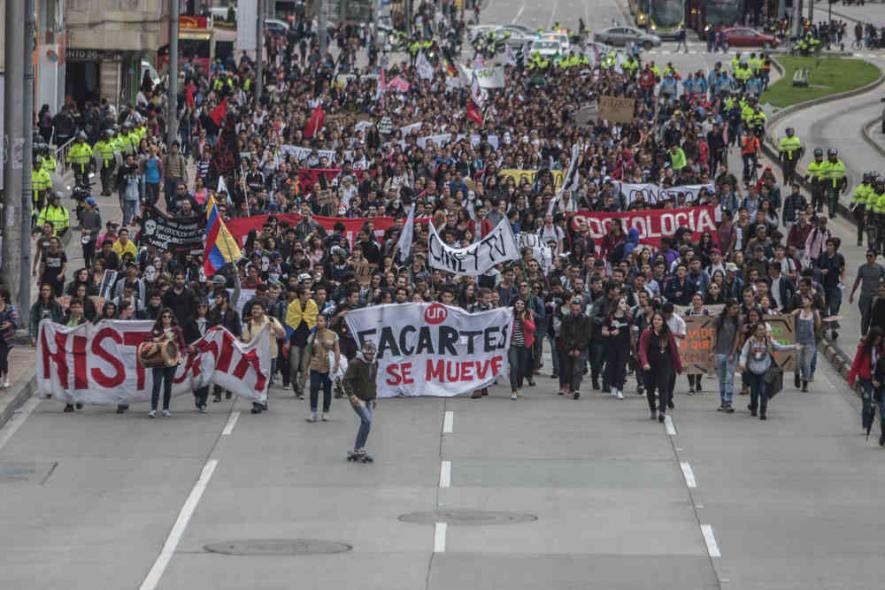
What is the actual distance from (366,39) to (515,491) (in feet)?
255

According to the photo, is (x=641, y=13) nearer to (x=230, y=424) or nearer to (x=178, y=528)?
(x=230, y=424)

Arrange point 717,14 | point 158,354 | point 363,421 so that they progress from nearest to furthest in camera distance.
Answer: point 363,421 < point 158,354 < point 717,14

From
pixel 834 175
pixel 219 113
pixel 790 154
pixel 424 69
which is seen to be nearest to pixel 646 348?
pixel 834 175

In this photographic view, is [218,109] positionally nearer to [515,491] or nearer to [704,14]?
[515,491]

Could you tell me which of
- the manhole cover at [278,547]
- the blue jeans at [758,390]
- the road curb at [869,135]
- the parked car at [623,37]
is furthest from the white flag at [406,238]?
the parked car at [623,37]

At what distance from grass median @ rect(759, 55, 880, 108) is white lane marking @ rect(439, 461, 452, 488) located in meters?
51.0

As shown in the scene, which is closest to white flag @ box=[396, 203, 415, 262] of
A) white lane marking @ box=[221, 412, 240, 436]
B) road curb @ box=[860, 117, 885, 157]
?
white lane marking @ box=[221, 412, 240, 436]

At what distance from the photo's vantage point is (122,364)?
1038 inches

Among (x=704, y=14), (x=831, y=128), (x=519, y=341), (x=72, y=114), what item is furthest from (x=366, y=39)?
(x=519, y=341)

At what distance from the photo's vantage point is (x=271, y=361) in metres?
27.3

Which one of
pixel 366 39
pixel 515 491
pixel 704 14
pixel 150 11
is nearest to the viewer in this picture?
pixel 515 491

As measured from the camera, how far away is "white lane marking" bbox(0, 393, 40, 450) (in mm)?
24531

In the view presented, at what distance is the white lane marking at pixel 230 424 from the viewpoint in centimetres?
2503

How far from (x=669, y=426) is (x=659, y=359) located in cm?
81
